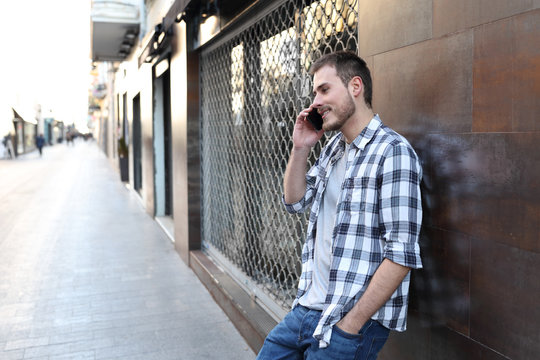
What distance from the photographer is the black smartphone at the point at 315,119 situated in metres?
2.14

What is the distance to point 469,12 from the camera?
1896 mm

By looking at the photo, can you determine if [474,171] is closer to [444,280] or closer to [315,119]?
[444,280]

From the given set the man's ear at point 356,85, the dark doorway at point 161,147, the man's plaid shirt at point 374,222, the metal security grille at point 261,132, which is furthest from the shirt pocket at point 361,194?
the dark doorway at point 161,147

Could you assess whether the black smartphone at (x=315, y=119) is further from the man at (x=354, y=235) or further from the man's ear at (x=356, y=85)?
the man's ear at (x=356, y=85)

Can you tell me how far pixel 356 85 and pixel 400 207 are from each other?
1.75 feet

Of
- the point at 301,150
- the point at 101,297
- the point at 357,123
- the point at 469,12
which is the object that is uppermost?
the point at 469,12

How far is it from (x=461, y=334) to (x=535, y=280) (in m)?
0.44

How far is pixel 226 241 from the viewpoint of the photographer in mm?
5770

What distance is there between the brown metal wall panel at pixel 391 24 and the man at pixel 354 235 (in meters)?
0.37

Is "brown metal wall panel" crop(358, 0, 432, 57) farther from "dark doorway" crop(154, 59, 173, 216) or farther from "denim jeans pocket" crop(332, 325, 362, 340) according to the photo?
"dark doorway" crop(154, 59, 173, 216)

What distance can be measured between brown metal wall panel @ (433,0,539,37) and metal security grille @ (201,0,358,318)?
2.71ft

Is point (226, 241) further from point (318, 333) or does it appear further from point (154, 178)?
point (154, 178)

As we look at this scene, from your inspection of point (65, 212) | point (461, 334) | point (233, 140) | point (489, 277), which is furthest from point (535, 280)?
point (65, 212)

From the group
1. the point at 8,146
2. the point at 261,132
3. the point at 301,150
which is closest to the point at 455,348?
the point at 301,150
